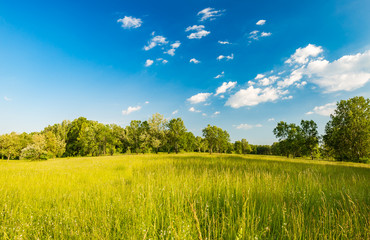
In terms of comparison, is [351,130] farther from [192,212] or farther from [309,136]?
[192,212]

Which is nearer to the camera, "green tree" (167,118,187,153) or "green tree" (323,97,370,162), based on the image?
"green tree" (323,97,370,162)

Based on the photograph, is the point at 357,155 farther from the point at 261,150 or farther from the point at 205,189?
the point at 261,150

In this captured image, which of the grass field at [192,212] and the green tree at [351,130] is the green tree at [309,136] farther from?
the grass field at [192,212]

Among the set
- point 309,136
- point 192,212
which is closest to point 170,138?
point 309,136

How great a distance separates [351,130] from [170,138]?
46389 mm

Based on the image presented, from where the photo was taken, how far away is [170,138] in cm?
5609

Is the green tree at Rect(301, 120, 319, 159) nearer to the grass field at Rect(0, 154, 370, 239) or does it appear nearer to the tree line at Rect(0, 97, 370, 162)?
the tree line at Rect(0, 97, 370, 162)

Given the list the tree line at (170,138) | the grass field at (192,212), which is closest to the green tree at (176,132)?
the tree line at (170,138)

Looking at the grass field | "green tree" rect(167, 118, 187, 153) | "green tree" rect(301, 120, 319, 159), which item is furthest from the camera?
"green tree" rect(167, 118, 187, 153)

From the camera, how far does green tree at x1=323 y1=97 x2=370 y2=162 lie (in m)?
26.1

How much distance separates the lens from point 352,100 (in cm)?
2981

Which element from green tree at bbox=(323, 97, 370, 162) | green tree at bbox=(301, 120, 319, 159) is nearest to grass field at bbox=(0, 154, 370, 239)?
green tree at bbox=(323, 97, 370, 162)

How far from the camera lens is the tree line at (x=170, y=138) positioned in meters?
27.5

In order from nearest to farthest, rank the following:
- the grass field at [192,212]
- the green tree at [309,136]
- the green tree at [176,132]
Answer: the grass field at [192,212] → the green tree at [309,136] → the green tree at [176,132]
